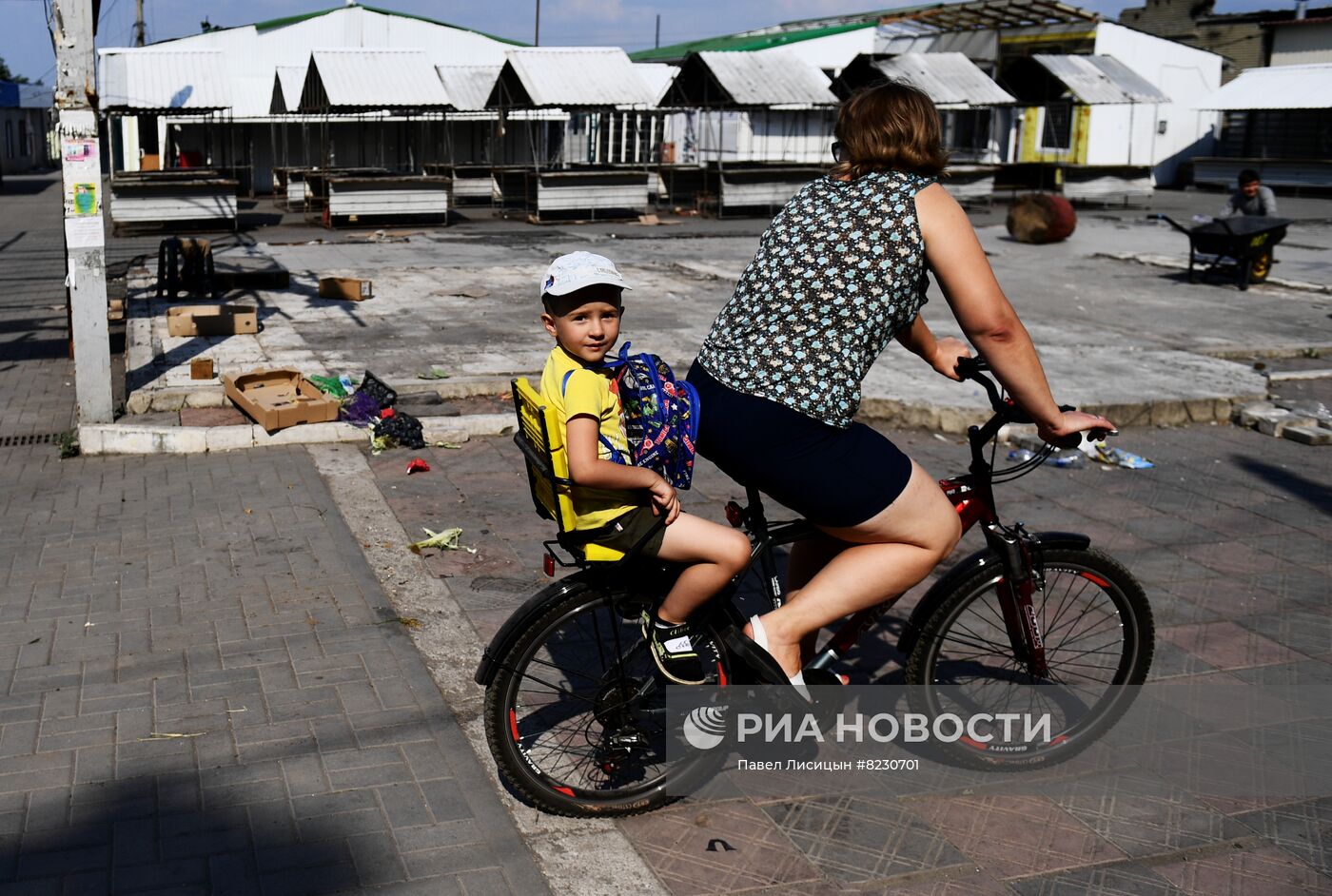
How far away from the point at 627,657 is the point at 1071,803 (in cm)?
147

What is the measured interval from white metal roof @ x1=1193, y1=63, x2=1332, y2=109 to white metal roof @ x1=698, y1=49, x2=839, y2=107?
48.6ft

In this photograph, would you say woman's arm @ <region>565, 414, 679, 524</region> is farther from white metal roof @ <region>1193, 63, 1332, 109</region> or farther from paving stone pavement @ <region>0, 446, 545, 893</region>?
white metal roof @ <region>1193, 63, 1332, 109</region>

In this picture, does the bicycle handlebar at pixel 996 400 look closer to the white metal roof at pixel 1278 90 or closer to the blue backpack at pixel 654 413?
the blue backpack at pixel 654 413

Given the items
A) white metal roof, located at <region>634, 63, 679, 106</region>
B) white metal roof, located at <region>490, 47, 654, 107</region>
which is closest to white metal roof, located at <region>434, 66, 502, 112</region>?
white metal roof, located at <region>490, 47, 654, 107</region>

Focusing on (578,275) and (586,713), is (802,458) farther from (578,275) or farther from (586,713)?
(586,713)

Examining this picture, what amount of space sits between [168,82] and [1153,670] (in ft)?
86.6

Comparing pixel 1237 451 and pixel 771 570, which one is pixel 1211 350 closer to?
pixel 1237 451

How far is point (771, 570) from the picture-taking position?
376 cm

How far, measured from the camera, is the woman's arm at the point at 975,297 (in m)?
3.30

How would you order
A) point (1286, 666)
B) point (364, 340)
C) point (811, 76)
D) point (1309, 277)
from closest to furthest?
point (1286, 666), point (364, 340), point (1309, 277), point (811, 76)

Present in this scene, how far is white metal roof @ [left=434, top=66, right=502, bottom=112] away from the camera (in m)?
31.3

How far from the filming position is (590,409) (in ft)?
10.7

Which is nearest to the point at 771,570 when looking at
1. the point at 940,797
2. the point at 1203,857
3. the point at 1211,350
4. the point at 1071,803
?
the point at 940,797

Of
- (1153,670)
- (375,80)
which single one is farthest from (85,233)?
(375,80)
